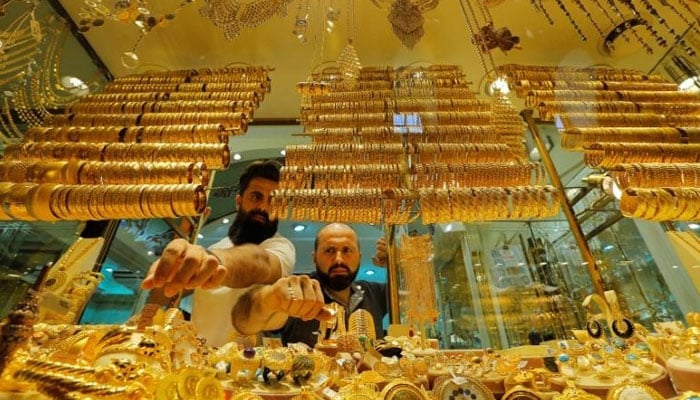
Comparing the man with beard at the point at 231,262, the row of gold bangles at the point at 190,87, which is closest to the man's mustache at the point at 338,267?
the man with beard at the point at 231,262

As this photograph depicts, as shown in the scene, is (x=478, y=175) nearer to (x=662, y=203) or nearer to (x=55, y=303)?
(x=662, y=203)

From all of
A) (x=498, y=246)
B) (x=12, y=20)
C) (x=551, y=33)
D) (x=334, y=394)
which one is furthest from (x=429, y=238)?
(x=12, y=20)

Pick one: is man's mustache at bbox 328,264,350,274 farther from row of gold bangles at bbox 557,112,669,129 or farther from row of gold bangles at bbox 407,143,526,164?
row of gold bangles at bbox 557,112,669,129

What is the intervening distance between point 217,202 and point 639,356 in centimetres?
141

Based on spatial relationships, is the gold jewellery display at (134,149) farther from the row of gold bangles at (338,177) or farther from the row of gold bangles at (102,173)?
the row of gold bangles at (338,177)

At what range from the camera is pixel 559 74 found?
1.75 metres

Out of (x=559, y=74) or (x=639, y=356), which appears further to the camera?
(x=559, y=74)

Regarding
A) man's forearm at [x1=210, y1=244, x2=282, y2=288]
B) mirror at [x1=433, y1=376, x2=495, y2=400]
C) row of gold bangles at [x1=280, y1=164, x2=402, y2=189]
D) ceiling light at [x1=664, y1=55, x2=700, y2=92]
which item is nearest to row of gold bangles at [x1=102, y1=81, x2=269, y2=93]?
row of gold bangles at [x1=280, y1=164, x2=402, y2=189]

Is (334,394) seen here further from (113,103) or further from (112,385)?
(113,103)

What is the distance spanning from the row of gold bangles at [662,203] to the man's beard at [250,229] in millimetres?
Result: 1125

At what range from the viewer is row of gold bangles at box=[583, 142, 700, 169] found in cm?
123

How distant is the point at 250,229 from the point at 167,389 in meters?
0.77

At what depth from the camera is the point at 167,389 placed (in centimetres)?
53

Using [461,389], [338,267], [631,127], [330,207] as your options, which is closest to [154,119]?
[330,207]
